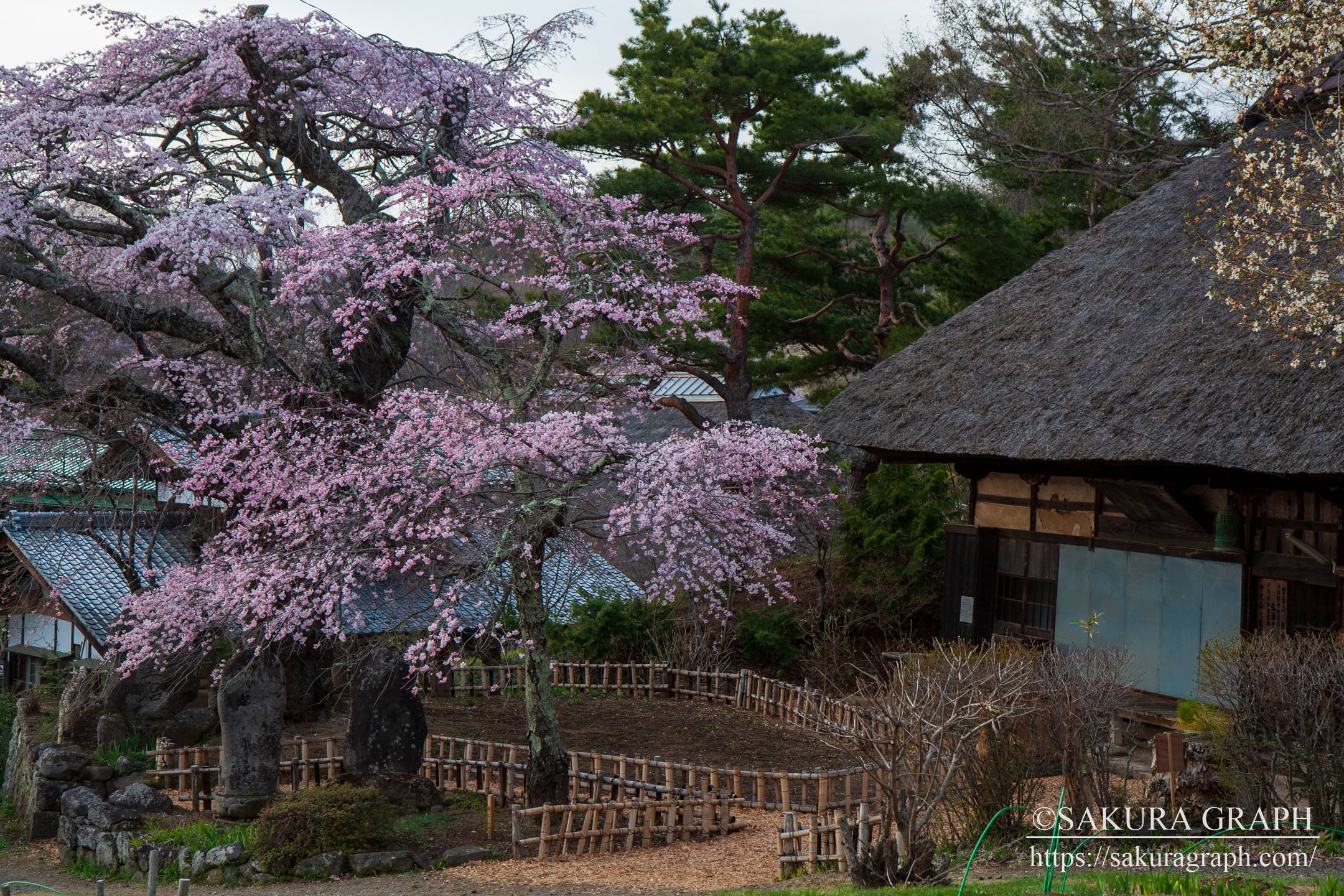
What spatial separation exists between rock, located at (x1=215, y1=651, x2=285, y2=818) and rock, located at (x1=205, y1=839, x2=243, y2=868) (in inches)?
61.2

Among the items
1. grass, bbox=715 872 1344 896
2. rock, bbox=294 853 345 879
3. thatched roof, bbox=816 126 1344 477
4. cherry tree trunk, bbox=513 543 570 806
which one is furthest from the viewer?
cherry tree trunk, bbox=513 543 570 806

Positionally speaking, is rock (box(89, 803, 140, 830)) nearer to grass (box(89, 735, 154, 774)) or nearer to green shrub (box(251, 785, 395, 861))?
grass (box(89, 735, 154, 774))

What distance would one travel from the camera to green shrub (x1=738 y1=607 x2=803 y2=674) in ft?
47.9

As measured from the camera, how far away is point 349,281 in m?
10.5

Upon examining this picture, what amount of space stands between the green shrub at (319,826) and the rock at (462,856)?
1.78 ft

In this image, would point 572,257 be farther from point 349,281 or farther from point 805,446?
point 805,446

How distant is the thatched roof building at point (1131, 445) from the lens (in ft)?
27.0

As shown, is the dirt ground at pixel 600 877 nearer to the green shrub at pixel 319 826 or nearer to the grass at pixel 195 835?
the green shrub at pixel 319 826

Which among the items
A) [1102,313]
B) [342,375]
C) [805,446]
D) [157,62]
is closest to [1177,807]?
[805,446]

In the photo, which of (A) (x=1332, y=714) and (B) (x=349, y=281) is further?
(B) (x=349, y=281)

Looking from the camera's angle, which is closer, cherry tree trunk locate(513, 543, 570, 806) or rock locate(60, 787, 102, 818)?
cherry tree trunk locate(513, 543, 570, 806)

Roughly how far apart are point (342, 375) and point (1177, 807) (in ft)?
27.2

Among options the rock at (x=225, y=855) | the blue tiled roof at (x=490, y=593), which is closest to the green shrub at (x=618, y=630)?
the blue tiled roof at (x=490, y=593)

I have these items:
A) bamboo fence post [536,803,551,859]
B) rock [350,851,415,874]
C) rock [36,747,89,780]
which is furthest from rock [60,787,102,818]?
bamboo fence post [536,803,551,859]
